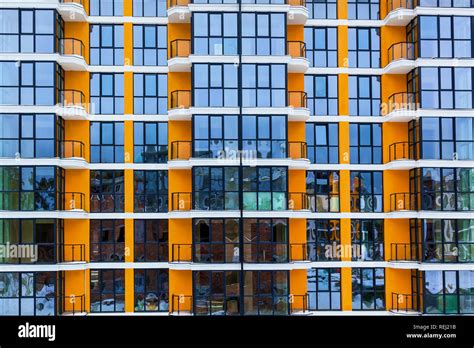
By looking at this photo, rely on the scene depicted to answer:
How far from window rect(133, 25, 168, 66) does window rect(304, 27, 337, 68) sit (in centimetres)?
591

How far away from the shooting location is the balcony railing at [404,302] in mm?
24391

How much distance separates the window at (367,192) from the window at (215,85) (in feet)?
19.9

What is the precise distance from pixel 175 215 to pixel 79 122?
5487 millimetres

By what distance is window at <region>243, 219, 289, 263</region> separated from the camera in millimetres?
23547

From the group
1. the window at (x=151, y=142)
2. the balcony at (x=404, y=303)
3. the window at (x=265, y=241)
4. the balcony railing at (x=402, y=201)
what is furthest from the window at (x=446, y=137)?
the window at (x=151, y=142)

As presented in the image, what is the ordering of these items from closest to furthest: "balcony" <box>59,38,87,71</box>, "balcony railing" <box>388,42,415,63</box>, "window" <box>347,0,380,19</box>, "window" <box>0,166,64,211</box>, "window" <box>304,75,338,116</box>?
"window" <box>0,166,64,211</box>, "balcony" <box>59,38,87,71</box>, "balcony railing" <box>388,42,415,63</box>, "window" <box>304,75,338,116</box>, "window" <box>347,0,380,19</box>

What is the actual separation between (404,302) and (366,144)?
21.5 feet

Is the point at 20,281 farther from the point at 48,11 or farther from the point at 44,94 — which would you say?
the point at 48,11

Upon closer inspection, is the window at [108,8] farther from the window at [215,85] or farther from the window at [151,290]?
the window at [151,290]

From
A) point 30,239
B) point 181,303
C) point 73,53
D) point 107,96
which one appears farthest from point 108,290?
point 73,53

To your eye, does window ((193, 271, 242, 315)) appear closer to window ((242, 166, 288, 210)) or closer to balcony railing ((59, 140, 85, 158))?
window ((242, 166, 288, 210))

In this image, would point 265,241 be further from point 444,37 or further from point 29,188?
point 444,37

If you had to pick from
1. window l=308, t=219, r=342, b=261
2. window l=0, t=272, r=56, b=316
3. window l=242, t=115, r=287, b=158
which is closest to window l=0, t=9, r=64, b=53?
window l=242, t=115, r=287, b=158

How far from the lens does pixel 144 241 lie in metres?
24.9
